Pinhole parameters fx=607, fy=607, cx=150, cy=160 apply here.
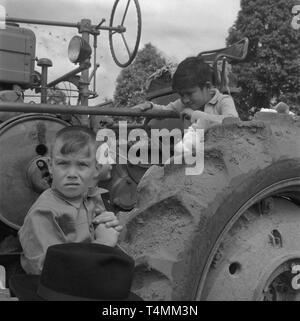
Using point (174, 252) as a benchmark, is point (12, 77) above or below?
above

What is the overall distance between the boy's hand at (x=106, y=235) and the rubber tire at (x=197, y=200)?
0.05m

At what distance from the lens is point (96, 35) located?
383cm

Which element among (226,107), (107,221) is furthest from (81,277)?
(226,107)

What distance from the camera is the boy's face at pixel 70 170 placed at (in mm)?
2213

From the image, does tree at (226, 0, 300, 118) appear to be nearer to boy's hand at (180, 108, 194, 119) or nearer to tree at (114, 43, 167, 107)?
tree at (114, 43, 167, 107)

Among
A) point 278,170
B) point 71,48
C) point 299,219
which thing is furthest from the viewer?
point 71,48


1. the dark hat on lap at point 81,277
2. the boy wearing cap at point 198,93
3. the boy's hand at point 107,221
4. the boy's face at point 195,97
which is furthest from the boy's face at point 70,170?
the boy's face at point 195,97

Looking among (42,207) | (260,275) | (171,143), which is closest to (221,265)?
(260,275)

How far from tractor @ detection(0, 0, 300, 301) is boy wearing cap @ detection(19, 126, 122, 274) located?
4.0 inches

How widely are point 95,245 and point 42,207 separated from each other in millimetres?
300

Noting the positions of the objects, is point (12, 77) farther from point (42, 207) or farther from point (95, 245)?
point (95, 245)

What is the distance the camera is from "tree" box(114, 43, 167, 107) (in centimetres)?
529

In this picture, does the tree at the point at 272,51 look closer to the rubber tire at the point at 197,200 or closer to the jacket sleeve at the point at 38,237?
the rubber tire at the point at 197,200

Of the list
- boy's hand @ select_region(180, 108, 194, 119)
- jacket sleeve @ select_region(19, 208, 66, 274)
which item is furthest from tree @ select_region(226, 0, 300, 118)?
jacket sleeve @ select_region(19, 208, 66, 274)
